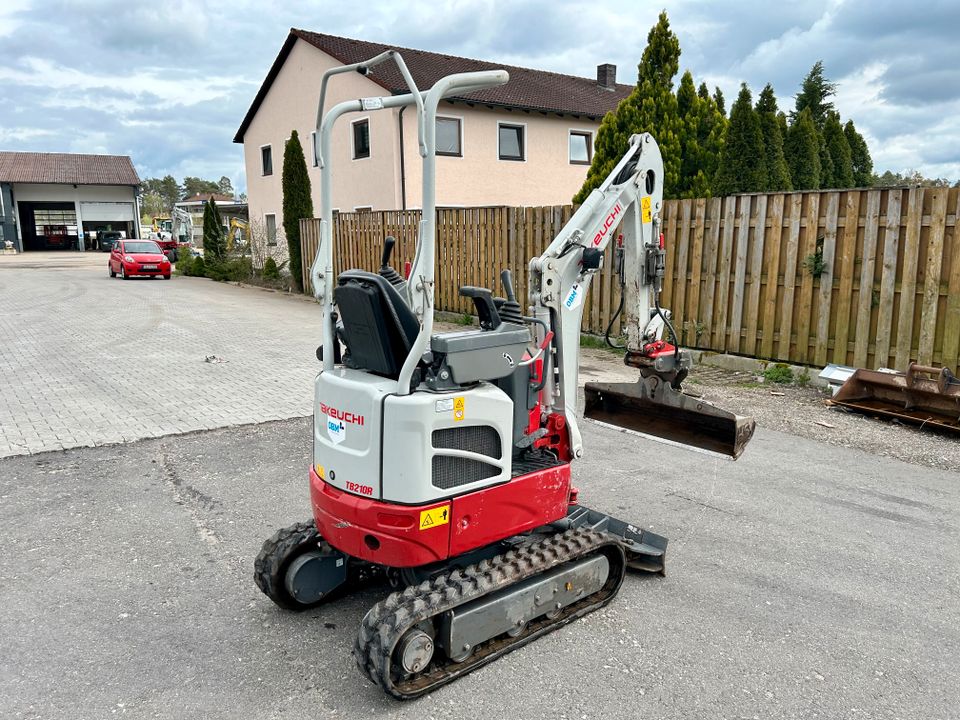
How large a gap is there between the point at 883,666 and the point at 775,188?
15.7 metres

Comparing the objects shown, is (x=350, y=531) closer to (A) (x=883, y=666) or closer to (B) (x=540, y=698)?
(B) (x=540, y=698)

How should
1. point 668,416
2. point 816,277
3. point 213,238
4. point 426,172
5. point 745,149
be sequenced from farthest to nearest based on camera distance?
point 213,238 < point 745,149 < point 816,277 < point 668,416 < point 426,172

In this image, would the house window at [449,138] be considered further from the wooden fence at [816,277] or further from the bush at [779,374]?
the bush at [779,374]

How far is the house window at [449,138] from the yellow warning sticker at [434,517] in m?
20.5

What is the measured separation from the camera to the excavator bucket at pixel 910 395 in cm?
748

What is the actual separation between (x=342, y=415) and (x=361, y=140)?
2191cm

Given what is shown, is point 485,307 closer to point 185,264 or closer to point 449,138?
point 449,138

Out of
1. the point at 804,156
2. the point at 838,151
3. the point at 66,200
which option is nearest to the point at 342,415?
the point at 804,156

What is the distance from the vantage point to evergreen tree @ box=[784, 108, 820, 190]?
2081 centimetres

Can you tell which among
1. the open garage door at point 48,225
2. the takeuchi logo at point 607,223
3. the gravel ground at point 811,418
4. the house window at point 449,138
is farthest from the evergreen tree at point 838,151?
the open garage door at point 48,225

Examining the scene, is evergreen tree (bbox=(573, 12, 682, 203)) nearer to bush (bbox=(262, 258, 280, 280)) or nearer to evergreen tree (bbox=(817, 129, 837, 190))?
evergreen tree (bbox=(817, 129, 837, 190))

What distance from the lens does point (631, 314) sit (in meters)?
5.10

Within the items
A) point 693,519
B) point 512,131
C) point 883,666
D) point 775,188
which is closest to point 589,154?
point 512,131

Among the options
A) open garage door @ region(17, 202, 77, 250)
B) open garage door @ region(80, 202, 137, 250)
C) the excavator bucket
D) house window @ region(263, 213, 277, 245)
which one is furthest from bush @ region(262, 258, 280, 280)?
open garage door @ region(17, 202, 77, 250)
